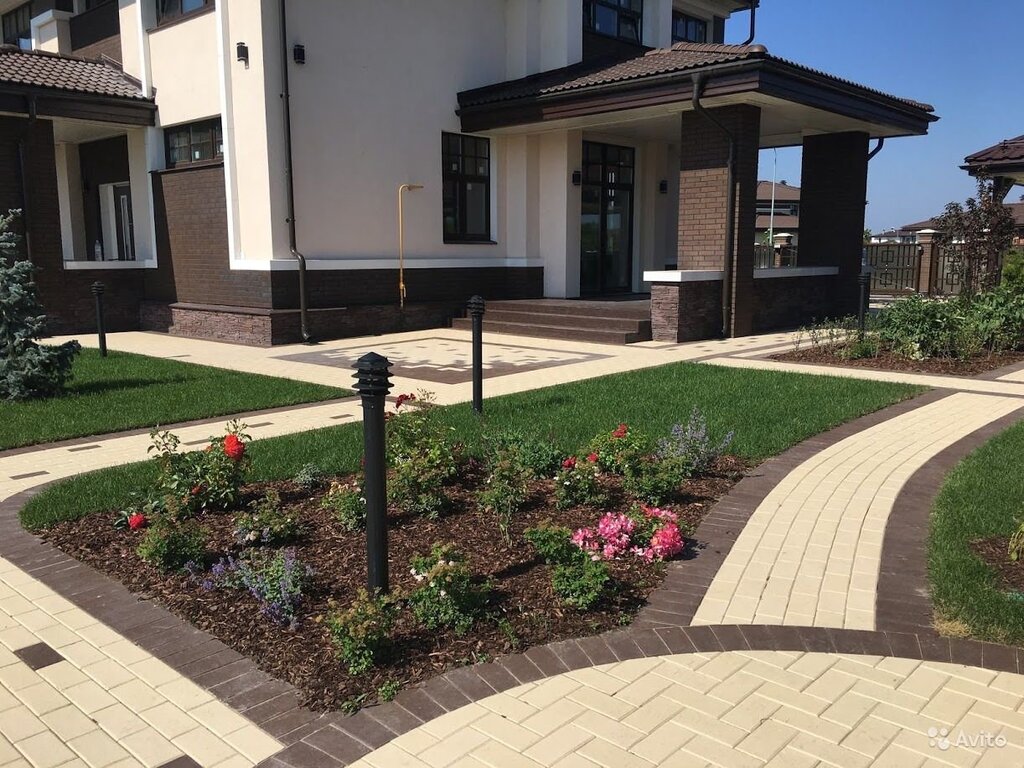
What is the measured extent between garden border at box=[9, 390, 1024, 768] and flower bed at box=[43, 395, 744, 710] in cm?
8

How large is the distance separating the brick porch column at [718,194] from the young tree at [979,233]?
12.2 ft

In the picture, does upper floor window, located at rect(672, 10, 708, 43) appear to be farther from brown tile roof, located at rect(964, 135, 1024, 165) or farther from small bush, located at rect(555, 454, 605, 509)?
small bush, located at rect(555, 454, 605, 509)

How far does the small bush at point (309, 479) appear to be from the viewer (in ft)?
19.1

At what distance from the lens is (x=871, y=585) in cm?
427

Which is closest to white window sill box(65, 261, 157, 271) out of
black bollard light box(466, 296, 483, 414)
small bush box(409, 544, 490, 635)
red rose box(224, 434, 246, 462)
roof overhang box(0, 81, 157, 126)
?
roof overhang box(0, 81, 157, 126)

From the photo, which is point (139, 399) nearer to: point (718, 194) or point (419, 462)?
point (419, 462)

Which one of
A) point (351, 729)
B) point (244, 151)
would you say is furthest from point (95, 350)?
point (351, 729)

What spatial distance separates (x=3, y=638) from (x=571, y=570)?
8.76 ft

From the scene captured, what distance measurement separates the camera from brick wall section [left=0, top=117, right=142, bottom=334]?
49.3ft

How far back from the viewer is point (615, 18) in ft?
62.8

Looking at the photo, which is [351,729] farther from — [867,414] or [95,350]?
[95,350]

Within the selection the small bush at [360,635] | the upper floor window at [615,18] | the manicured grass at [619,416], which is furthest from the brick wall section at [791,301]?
the small bush at [360,635]

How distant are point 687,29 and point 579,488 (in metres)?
20.7

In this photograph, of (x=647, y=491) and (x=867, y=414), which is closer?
(x=647, y=491)
